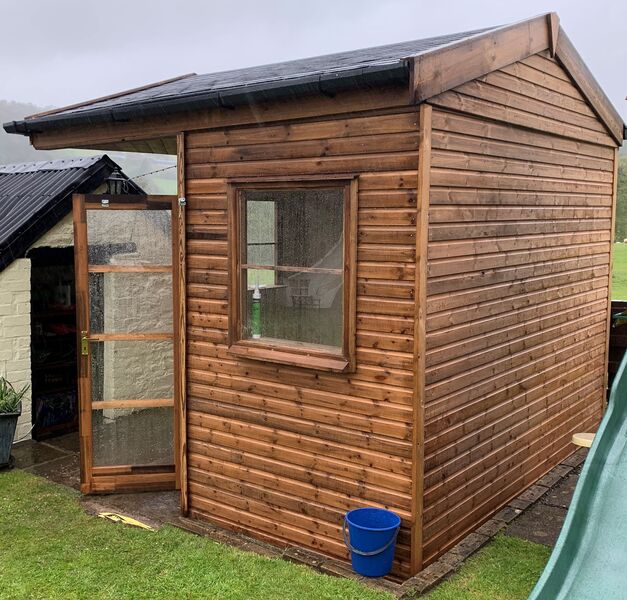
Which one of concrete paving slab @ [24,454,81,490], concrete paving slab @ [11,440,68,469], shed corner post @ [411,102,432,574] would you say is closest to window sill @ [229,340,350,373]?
shed corner post @ [411,102,432,574]

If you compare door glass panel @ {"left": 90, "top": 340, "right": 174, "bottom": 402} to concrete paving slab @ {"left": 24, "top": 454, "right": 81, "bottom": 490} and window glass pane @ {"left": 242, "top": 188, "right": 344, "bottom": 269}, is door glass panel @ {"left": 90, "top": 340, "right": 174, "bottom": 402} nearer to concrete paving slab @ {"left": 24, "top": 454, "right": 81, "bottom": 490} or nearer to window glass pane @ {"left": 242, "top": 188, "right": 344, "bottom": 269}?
concrete paving slab @ {"left": 24, "top": 454, "right": 81, "bottom": 490}

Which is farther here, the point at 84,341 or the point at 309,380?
the point at 84,341

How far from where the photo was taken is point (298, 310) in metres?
5.02

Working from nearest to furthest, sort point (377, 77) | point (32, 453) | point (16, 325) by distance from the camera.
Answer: point (377, 77) < point (32, 453) < point (16, 325)

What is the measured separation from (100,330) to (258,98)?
102 inches

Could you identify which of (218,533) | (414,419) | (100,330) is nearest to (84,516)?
(218,533)

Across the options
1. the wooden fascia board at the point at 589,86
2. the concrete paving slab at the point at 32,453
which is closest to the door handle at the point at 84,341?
the concrete paving slab at the point at 32,453

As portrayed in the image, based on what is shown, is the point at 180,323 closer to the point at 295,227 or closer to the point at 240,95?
the point at 295,227

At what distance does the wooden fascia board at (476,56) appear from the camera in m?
4.13

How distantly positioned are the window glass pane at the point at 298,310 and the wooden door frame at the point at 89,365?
745 mm

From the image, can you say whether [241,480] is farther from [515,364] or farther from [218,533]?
[515,364]

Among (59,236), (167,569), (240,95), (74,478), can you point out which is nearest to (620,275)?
(59,236)

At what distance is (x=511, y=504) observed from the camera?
19.2 ft

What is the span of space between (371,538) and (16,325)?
4897 millimetres
